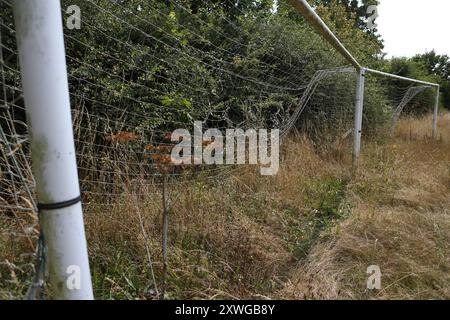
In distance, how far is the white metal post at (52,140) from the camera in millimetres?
957

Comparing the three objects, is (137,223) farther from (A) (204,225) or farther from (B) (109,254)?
(A) (204,225)

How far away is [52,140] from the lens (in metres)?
0.99

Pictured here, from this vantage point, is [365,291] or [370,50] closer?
[365,291]

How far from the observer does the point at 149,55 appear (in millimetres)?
3336

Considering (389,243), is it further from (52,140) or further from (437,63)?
(437,63)

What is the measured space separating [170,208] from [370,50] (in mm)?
8734

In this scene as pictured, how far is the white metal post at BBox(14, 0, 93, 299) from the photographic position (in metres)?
0.96

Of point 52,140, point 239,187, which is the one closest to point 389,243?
point 239,187

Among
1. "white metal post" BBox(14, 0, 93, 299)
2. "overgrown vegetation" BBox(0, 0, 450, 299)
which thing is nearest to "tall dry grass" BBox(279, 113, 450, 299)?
"overgrown vegetation" BBox(0, 0, 450, 299)

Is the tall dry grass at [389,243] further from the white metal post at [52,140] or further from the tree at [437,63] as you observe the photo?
the tree at [437,63]

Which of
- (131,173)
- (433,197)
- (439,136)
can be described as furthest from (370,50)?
(131,173)

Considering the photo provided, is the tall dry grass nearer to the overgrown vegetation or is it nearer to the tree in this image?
the overgrown vegetation

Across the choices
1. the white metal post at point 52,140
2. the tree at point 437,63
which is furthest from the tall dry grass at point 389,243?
the tree at point 437,63
